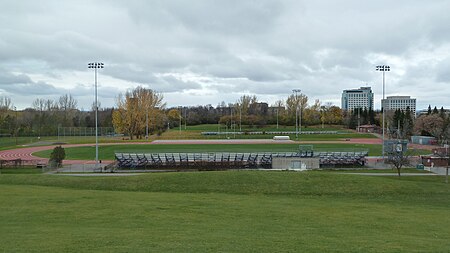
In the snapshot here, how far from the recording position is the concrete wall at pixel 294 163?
41281 mm

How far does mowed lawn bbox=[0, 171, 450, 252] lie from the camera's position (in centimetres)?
1142

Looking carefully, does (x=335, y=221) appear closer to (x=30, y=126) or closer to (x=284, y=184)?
(x=284, y=184)

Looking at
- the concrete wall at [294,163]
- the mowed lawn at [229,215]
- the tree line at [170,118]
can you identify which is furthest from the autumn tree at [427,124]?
the mowed lawn at [229,215]

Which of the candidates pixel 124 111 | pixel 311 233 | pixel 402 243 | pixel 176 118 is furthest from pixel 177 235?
pixel 176 118

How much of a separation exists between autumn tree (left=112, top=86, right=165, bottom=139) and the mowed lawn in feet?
216

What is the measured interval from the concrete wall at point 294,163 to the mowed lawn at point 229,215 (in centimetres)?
1160

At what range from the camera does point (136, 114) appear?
9656cm

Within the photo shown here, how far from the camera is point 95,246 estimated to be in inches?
423

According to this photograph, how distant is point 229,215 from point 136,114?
82142 mm

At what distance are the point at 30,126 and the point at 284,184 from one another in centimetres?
10275

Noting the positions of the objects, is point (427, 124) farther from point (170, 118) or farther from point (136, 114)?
point (170, 118)

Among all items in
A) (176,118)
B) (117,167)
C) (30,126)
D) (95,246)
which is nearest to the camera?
(95,246)

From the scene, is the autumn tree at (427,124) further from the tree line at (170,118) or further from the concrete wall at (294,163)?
the concrete wall at (294,163)

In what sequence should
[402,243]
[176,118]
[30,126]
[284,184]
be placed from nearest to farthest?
1. [402,243]
2. [284,184]
3. [30,126]
4. [176,118]
